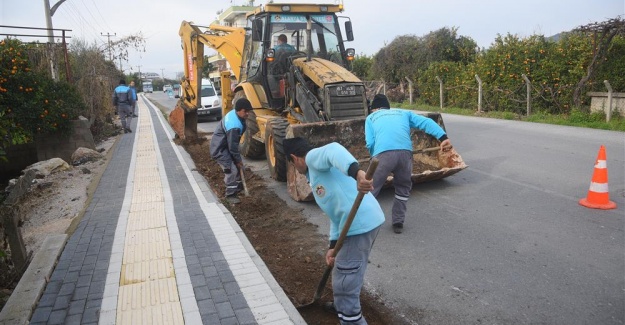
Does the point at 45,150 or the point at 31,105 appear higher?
the point at 31,105

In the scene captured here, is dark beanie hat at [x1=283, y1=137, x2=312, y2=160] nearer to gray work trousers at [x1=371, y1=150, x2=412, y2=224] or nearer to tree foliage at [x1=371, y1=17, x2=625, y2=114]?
gray work trousers at [x1=371, y1=150, x2=412, y2=224]

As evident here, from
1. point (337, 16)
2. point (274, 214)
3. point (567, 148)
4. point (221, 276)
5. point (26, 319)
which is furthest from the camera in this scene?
point (567, 148)

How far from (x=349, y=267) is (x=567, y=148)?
8137 millimetres

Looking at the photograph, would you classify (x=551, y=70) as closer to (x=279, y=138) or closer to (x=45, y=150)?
(x=279, y=138)

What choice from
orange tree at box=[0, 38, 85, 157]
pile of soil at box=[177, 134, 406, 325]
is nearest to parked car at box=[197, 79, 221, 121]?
orange tree at box=[0, 38, 85, 157]

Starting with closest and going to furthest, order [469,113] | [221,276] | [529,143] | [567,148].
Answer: [221,276]
[567,148]
[529,143]
[469,113]

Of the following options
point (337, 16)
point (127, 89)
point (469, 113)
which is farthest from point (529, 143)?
point (127, 89)

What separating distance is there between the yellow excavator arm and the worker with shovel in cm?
771

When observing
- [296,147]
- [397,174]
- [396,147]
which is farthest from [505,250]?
[296,147]

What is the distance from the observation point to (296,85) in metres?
7.73

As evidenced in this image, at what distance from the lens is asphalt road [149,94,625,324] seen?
3.43 metres

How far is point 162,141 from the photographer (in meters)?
12.8

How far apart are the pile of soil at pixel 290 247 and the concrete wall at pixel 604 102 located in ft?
35.8

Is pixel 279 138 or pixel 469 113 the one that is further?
pixel 469 113
